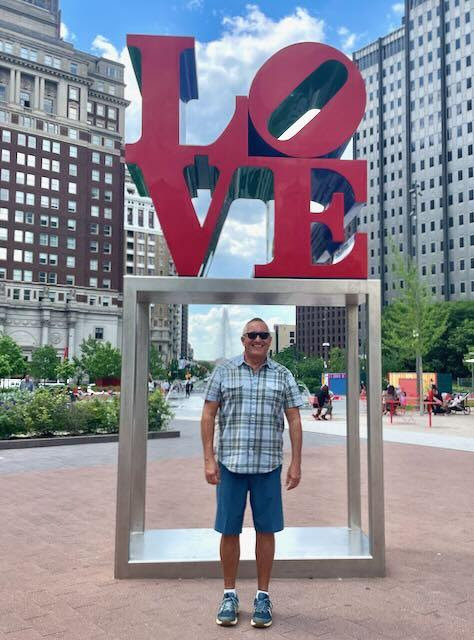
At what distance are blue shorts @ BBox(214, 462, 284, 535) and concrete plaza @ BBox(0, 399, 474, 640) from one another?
626mm

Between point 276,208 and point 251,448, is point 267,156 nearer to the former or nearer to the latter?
point 276,208

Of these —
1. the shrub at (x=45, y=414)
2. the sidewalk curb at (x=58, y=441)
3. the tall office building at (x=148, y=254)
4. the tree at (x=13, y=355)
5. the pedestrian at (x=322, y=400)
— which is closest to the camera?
the sidewalk curb at (x=58, y=441)

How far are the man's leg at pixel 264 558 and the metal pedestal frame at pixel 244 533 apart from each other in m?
0.84

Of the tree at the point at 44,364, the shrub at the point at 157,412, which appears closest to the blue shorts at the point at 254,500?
the shrub at the point at 157,412

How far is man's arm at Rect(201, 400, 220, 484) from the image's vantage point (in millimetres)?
3969

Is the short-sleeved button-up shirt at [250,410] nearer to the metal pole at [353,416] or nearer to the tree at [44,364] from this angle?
the metal pole at [353,416]

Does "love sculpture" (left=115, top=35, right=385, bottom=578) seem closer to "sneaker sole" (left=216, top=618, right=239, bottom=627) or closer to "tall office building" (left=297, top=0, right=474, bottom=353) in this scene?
"sneaker sole" (left=216, top=618, right=239, bottom=627)

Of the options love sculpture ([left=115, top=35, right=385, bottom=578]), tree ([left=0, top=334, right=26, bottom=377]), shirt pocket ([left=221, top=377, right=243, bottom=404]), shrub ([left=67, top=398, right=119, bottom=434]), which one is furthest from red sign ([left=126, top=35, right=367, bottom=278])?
tree ([left=0, top=334, right=26, bottom=377])

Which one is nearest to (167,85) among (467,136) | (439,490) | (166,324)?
(439,490)

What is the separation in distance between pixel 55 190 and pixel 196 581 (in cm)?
8575

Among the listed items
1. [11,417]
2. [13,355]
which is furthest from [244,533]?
[13,355]

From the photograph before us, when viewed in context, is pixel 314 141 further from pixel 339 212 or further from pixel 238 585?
pixel 238 585

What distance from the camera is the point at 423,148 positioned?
100188 mm

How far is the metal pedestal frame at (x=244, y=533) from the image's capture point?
4.81 meters
